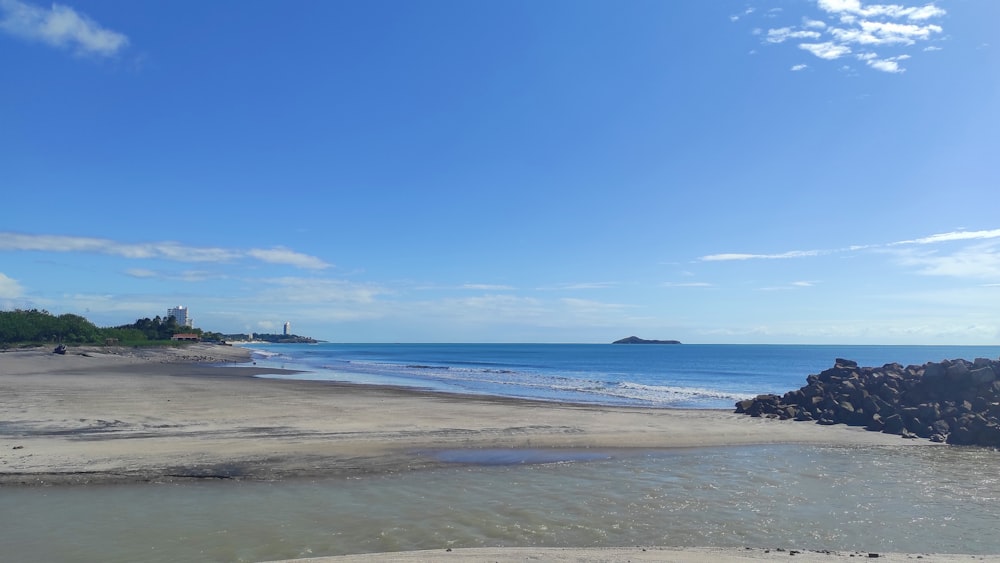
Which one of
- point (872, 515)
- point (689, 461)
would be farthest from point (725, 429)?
point (872, 515)

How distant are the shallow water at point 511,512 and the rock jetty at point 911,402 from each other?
6.46m

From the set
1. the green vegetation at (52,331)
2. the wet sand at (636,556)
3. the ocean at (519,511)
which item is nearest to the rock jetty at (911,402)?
the ocean at (519,511)

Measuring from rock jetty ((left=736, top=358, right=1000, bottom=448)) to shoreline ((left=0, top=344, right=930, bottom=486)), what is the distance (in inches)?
51.5

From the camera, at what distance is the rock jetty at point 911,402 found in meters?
20.2

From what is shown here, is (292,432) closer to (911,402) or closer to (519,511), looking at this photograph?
(519,511)

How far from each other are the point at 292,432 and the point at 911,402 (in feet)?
76.9

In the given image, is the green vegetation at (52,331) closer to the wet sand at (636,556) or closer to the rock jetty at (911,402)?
the rock jetty at (911,402)

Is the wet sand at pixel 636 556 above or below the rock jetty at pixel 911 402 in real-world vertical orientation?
below

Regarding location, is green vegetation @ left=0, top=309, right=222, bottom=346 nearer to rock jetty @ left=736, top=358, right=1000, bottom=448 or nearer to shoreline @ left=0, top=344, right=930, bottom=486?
shoreline @ left=0, top=344, right=930, bottom=486

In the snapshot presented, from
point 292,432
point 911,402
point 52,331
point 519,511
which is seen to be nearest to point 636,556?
point 519,511

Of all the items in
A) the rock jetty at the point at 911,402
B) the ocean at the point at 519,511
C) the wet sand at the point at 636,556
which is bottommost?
the ocean at the point at 519,511

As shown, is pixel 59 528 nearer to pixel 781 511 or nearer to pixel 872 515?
pixel 781 511

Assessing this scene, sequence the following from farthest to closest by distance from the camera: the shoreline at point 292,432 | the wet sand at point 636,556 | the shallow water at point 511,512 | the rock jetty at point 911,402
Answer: the rock jetty at point 911,402 → the shoreline at point 292,432 → the shallow water at point 511,512 → the wet sand at point 636,556

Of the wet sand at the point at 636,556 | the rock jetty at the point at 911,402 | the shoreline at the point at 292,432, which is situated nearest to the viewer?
the wet sand at the point at 636,556
